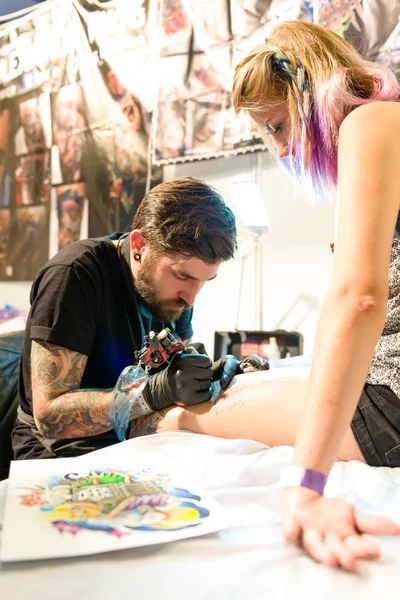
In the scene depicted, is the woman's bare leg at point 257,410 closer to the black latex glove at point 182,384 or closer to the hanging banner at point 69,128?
the black latex glove at point 182,384

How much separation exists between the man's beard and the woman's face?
0.44 metres

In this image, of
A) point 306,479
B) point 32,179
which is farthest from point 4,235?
point 306,479

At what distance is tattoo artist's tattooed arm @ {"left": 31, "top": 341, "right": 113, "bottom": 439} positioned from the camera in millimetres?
1266

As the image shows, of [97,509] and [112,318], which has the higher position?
[112,318]

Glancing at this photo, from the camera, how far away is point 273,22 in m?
2.74

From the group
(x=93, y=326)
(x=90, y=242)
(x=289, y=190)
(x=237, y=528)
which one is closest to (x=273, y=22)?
(x=289, y=190)

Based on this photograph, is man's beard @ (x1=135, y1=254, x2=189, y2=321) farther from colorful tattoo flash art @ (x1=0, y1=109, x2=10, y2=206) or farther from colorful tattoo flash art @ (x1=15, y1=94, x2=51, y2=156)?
colorful tattoo flash art @ (x1=0, y1=109, x2=10, y2=206)

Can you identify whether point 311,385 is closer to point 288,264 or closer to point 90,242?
point 90,242

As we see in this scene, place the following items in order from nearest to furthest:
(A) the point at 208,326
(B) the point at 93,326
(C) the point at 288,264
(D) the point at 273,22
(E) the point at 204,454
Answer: (E) the point at 204,454, (B) the point at 93,326, (D) the point at 273,22, (C) the point at 288,264, (A) the point at 208,326

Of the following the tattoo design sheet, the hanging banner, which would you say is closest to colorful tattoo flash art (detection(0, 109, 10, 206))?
the hanging banner

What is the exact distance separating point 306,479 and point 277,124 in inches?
29.3

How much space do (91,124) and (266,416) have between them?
277cm

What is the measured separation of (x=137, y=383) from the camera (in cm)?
129

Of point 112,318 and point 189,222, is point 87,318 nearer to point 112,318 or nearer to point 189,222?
point 112,318
